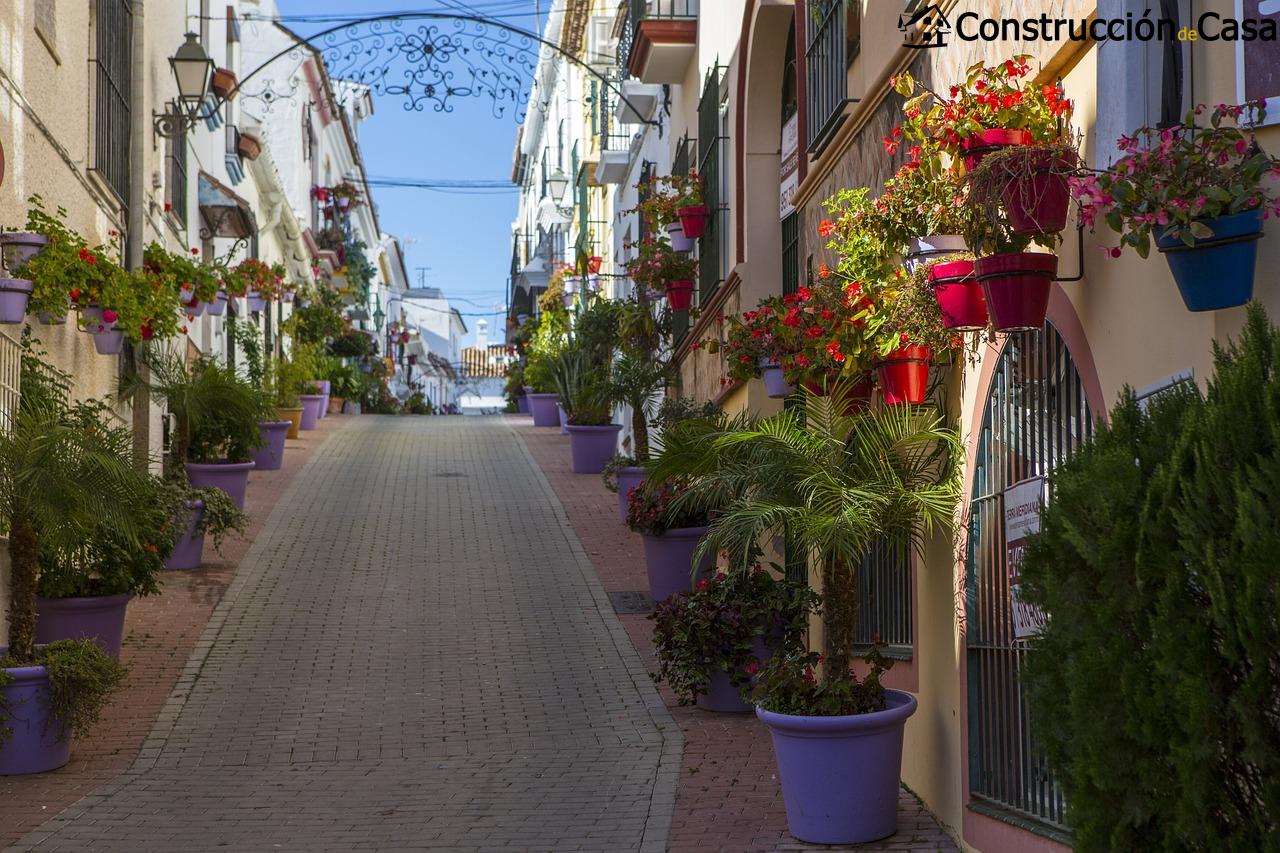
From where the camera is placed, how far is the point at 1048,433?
18.7 ft

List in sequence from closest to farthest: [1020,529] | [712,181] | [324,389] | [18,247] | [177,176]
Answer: [1020,529] < [18,247] < [712,181] < [177,176] < [324,389]

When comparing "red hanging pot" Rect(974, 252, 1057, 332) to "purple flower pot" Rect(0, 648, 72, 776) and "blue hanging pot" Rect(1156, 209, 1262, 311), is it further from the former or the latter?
"purple flower pot" Rect(0, 648, 72, 776)

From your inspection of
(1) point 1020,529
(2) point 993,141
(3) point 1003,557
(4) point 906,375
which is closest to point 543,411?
(4) point 906,375

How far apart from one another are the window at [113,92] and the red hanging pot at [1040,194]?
9700 mm

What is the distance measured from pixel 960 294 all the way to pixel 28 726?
5569 mm

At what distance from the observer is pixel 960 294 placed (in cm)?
568

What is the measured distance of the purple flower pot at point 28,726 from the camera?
8.02m

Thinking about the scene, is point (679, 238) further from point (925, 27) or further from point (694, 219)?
point (925, 27)

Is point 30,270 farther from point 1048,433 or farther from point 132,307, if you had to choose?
point 1048,433

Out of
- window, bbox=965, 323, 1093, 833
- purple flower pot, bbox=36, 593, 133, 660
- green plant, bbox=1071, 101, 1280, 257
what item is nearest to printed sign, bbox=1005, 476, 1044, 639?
window, bbox=965, 323, 1093, 833

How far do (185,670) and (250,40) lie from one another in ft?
74.4

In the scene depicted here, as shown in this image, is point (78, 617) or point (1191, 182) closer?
point (1191, 182)

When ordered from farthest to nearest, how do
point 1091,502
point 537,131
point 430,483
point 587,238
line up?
1. point 537,131
2. point 587,238
3. point 430,483
4. point 1091,502

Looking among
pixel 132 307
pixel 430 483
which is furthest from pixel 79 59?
pixel 430 483
